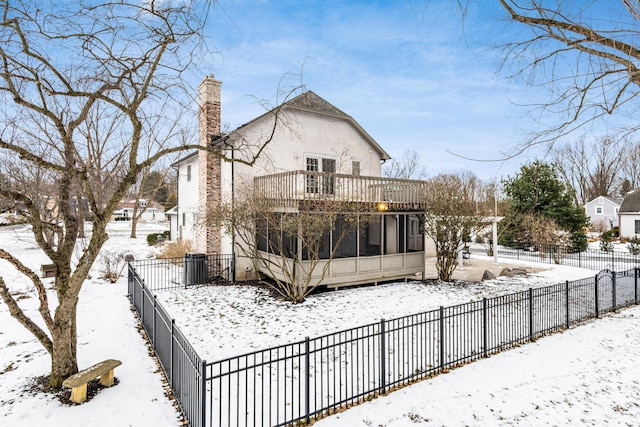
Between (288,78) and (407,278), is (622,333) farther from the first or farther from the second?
(288,78)

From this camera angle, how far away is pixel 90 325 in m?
9.03

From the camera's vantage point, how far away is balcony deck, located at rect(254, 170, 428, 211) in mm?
11844

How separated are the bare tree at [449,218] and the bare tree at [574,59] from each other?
1047cm

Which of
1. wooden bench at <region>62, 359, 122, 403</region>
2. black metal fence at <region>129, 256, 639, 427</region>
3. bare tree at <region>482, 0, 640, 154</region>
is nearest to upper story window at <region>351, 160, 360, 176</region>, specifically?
black metal fence at <region>129, 256, 639, 427</region>

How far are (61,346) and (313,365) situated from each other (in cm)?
452

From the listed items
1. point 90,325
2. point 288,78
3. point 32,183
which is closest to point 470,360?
point 288,78

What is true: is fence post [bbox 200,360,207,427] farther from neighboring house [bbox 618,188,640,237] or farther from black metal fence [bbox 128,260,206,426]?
neighboring house [bbox 618,188,640,237]

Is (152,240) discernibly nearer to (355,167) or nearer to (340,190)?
(355,167)

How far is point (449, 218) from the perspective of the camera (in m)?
14.5

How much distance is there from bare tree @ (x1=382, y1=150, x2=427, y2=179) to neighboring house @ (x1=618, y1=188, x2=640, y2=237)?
20.5 m

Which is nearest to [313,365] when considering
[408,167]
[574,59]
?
[574,59]

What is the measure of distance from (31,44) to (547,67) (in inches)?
293

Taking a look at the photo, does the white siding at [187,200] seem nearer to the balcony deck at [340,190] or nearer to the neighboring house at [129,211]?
the balcony deck at [340,190]

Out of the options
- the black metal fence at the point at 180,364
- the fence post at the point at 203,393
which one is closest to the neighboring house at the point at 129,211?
the black metal fence at the point at 180,364
